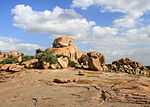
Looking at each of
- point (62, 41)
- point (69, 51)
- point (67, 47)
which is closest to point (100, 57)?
point (69, 51)

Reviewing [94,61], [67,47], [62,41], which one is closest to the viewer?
[94,61]

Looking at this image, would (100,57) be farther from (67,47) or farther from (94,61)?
(67,47)

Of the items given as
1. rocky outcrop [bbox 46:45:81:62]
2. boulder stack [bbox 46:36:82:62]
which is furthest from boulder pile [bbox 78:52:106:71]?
boulder stack [bbox 46:36:82:62]

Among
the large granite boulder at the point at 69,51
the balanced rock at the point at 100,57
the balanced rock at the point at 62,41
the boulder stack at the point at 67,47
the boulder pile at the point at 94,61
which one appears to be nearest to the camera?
the boulder pile at the point at 94,61

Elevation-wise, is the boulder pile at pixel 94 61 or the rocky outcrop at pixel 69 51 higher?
the rocky outcrop at pixel 69 51

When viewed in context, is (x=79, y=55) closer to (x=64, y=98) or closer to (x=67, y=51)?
(x=67, y=51)

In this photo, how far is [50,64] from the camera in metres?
29.1

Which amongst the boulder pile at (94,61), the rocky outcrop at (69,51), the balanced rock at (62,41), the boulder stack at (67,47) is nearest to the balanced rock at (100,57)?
the boulder pile at (94,61)

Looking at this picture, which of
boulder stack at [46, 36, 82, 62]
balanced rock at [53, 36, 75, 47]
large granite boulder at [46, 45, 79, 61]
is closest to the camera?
large granite boulder at [46, 45, 79, 61]

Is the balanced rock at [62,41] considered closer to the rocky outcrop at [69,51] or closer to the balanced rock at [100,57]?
the rocky outcrop at [69,51]

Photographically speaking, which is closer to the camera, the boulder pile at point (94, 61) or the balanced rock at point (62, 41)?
the boulder pile at point (94, 61)

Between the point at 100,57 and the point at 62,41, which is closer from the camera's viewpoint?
the point at 100,57

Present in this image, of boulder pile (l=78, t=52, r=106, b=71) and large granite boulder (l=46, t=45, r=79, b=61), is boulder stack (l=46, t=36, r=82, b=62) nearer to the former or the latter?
large granite boulder (l=46, t=45, r=79, b=61)

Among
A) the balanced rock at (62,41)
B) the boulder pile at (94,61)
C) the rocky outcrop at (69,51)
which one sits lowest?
the boulder pile at (94,61)
